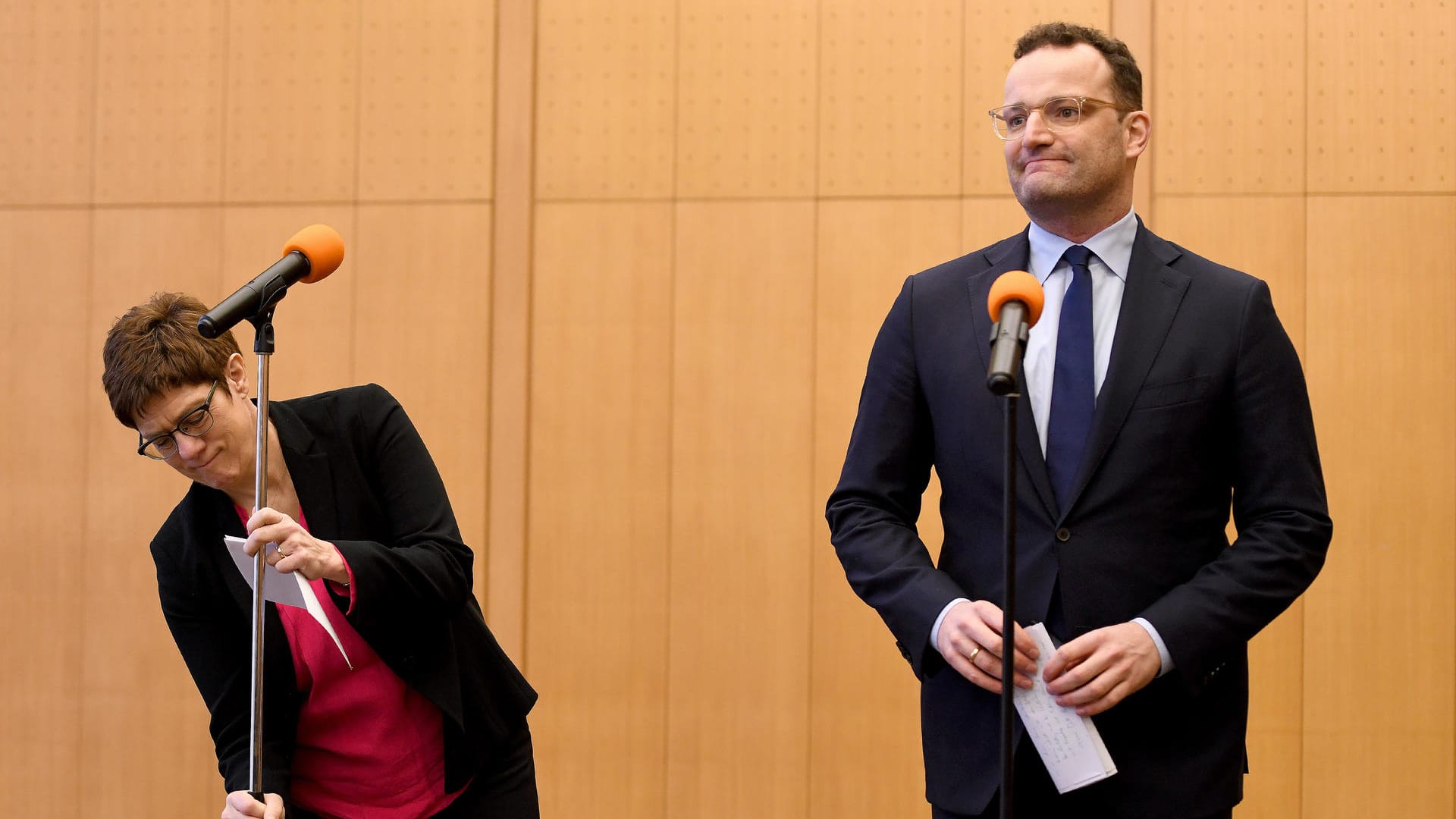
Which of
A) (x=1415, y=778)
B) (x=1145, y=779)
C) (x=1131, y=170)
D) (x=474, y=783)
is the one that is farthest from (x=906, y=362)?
(x=1415, y=778)

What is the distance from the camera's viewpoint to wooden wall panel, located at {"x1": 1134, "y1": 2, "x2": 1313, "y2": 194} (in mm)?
3443

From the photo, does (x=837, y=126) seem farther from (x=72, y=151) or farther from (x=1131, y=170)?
(x=72, y=151)

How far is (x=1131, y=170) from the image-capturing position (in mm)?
1860

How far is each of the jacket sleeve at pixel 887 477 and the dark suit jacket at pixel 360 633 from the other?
2.06 ft

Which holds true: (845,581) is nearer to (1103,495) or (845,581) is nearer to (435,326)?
(435,326)

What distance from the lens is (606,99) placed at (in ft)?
12.2

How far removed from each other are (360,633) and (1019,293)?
111 centimetres

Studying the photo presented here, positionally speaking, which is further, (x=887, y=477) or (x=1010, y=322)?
(x=887, y=477)

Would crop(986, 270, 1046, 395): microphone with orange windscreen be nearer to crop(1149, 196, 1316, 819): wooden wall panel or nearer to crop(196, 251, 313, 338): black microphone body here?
crop(196, 251, 313, 338): black microphone body

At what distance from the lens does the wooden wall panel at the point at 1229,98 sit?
11.3 ft

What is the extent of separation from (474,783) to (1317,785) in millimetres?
2442

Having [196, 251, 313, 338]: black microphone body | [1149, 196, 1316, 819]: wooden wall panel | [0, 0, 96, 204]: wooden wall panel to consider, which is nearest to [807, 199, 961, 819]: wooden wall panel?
[1149, 196, 1316, 819]: wooden wall panel

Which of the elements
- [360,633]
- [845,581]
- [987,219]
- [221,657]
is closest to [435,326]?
[845,581]

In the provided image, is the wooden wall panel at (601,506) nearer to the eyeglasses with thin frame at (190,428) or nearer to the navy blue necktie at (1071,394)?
the eyeglasses with thin frame at (190,428)
